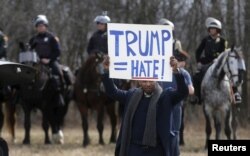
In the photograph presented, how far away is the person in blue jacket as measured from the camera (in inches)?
384

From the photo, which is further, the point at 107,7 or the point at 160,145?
the point at 107,7

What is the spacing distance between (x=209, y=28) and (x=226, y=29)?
9984 mm

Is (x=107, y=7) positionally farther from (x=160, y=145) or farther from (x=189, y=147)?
(x=160, y=145)

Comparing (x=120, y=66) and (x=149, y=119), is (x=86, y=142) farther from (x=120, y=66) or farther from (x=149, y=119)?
(x=149, y=119)

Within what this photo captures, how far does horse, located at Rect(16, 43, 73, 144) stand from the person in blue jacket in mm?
9454

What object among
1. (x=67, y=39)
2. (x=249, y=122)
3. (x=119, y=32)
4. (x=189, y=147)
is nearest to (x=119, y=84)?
(x=189, y=147)

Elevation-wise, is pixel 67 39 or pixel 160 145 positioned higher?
pixel 67 39

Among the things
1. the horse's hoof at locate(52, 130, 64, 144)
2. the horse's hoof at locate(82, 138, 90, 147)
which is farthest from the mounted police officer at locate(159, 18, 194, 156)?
the horse's hoof at locate(52, 130, 64, 144)

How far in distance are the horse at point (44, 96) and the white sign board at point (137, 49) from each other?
9.29 meters

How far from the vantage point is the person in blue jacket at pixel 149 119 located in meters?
9.75

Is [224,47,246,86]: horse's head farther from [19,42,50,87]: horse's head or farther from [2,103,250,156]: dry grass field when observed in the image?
[19,42,50,87]: horse's head

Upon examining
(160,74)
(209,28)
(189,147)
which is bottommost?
(189,147)

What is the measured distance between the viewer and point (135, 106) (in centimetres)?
985

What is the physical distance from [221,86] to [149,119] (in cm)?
885
